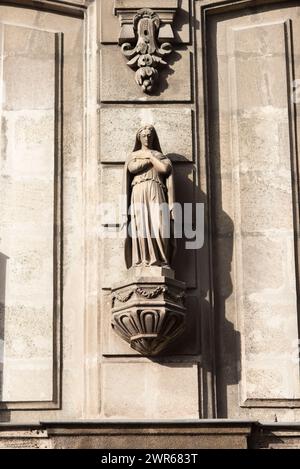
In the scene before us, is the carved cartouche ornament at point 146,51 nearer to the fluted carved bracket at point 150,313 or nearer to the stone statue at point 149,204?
the stone statue at point 149,204

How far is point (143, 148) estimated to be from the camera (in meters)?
16.8

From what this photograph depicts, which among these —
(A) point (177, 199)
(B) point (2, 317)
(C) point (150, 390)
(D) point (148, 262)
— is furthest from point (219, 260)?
(B) point (2, 317)

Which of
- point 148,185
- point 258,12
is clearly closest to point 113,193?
point 148,185

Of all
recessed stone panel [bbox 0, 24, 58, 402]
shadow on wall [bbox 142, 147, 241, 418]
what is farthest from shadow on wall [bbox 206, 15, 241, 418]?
recessed stone panel [bbox 0, 24, 58, 402]

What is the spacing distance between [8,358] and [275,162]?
355cm

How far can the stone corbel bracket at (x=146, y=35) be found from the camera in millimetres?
17203

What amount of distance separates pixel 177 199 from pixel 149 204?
0.46 meters

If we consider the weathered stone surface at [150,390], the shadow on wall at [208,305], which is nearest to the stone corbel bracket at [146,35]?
the shadow on wall at [208,305]

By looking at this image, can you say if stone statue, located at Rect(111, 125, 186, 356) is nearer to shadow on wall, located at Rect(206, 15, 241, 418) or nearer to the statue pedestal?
the statue pedestal

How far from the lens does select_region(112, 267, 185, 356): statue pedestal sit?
52.5 feet

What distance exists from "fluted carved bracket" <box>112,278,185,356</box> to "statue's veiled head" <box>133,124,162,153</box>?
1544mm

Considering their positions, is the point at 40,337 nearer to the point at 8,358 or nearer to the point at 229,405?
the point at 8,358
